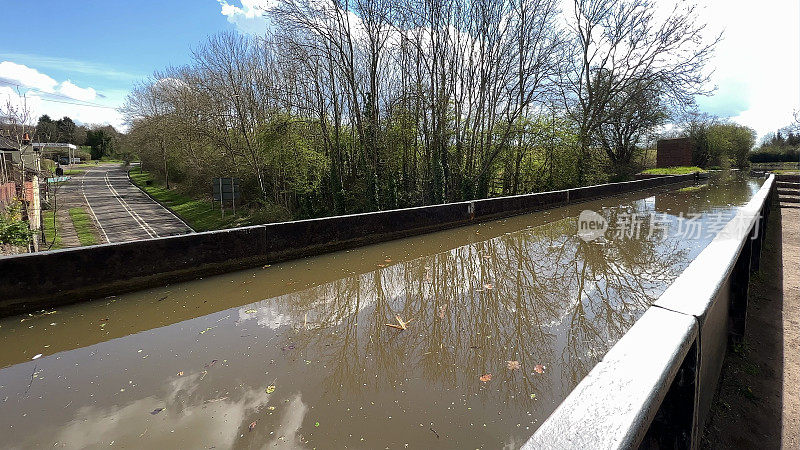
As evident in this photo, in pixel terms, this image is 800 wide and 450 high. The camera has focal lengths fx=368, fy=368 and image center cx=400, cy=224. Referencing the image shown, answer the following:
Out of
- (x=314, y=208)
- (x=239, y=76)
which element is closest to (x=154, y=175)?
(x=239, y=76)

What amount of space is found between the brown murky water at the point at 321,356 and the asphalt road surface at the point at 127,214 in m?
9.34

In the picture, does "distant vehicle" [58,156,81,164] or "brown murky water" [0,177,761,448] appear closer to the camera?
"brown murky water" [0,177,761,448]

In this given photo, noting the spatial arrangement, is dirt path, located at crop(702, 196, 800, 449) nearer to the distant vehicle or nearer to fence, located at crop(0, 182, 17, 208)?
fence, located at crop(0, 182, 17, 208)

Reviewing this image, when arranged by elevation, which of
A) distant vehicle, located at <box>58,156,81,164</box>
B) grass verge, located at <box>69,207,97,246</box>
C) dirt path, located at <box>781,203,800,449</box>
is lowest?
grass verge, located at <box>69,207,97,246</box>

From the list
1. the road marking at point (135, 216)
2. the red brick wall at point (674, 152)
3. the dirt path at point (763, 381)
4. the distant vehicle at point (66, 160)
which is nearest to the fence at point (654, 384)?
the dirt path at point (763, 381)

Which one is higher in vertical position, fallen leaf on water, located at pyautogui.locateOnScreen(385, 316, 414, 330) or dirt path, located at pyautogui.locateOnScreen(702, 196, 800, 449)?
fallen leaf on water, located at pyautogui.locateOnScreen(385, 316, 414, 330)

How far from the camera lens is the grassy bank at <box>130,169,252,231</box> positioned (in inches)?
682

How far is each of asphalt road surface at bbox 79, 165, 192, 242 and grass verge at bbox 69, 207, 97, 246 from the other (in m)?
0.42

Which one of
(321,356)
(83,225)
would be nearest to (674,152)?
(321,356)

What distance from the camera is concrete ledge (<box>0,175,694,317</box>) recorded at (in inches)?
142

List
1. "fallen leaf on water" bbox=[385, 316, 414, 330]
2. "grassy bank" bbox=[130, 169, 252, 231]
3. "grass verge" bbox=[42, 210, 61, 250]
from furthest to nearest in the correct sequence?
"grassy bank" bbox=[130, 169, 252, 231] < "grass verge" bbox=[42, 210, 61, 250] < "fallen leaf on water" bbox=[385, 316, 414, 330]

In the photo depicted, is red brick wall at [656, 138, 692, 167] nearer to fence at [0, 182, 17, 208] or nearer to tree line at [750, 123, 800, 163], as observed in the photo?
tree line at [750, 123, 800, 163]

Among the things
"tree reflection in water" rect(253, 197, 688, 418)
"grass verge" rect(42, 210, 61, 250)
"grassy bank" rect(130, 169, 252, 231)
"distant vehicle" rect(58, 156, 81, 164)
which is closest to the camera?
"tree reflection in water" rect(253, 197, 688, 418)

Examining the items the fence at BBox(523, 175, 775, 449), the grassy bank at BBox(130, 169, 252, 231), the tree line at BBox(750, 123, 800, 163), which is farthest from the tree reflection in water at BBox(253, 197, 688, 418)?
the tree line at BBox(750, 123, 800, 163)
